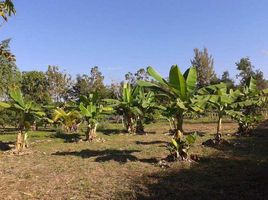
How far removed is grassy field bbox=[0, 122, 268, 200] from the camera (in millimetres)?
8625

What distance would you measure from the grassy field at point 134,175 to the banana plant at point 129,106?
8074 mm

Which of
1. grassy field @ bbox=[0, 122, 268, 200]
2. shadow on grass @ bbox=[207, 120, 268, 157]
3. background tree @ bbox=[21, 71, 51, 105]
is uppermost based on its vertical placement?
background tree @ bbox=[21, 71, 51, 105]

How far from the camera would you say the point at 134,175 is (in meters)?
10.6

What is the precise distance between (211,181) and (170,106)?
319 cm

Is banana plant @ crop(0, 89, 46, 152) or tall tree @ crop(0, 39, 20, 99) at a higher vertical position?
tall tree @ crop(0, 39, 20, 99)

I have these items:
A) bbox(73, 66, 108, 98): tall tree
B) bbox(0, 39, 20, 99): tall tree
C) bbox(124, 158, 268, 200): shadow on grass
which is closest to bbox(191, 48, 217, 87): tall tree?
bbox(73, 66, 108, 98): tall tree

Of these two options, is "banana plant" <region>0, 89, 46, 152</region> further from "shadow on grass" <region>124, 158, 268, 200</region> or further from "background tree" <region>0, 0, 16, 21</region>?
"background tree" <region>0, 0, 16, 21</region>

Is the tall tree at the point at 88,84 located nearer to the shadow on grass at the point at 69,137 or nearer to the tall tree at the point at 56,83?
the tall tree at the point at 56,83

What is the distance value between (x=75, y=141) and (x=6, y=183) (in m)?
10.6

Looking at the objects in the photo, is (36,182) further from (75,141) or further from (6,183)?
(75,141)

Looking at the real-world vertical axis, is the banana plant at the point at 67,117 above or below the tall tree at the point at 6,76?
below

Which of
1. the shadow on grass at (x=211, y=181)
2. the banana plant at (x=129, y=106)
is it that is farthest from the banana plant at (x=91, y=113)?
the shadow on grass at (x=211, y=181)

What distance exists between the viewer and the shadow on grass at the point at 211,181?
327 inches

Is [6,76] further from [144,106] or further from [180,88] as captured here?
[180,88]
